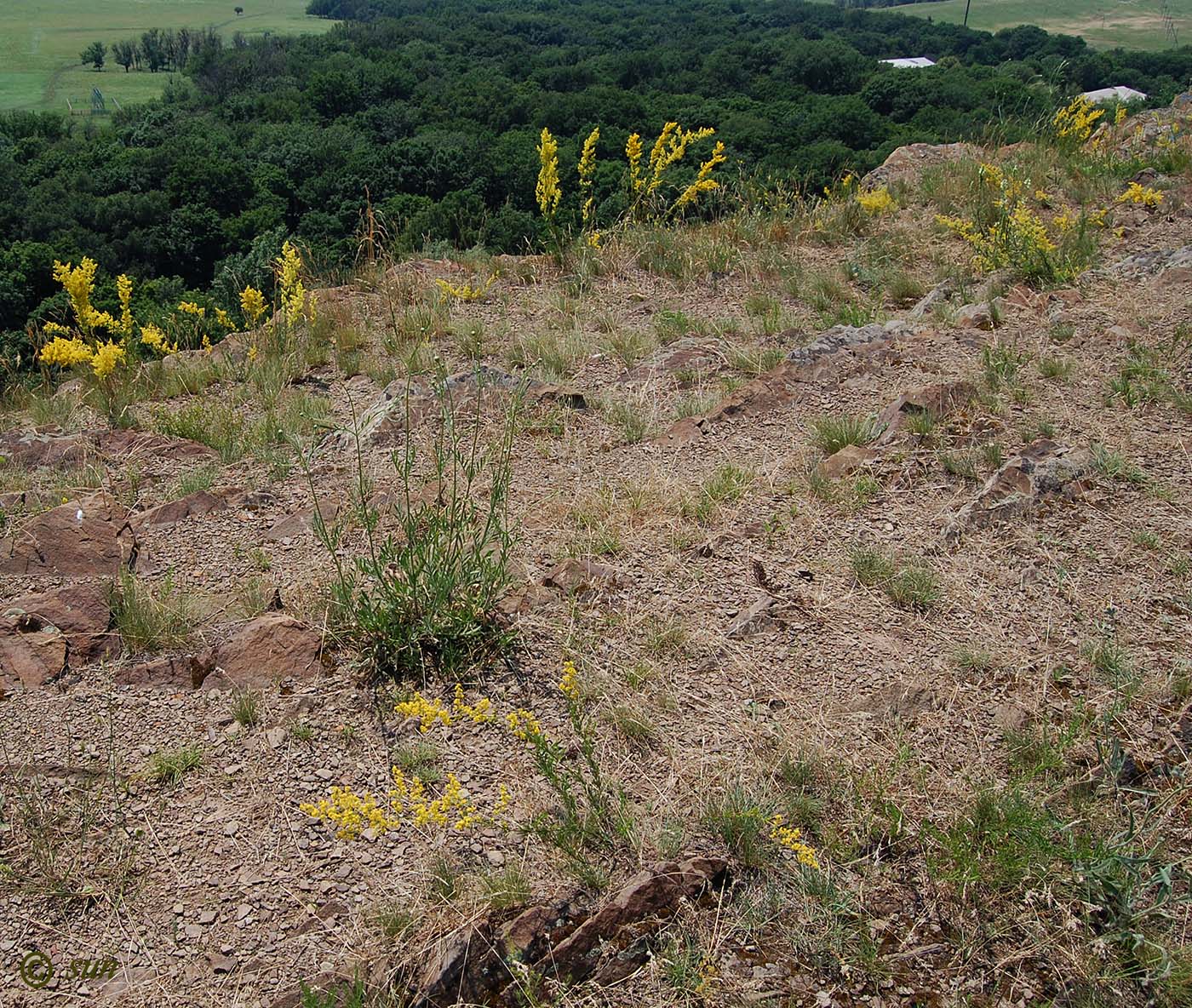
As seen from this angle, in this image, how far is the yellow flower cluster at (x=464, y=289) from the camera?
5.45m

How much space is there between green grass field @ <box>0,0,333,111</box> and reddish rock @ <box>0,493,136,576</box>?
2297cm

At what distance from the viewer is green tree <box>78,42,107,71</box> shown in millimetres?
26859

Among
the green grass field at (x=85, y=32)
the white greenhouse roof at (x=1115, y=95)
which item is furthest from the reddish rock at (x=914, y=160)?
the green grass field at (x=85, y=32)

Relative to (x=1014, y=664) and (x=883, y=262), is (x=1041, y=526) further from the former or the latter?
(x=883, y=262)

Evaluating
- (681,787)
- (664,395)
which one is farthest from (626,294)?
(681,787)

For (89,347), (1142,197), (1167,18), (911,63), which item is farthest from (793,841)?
(911,63)

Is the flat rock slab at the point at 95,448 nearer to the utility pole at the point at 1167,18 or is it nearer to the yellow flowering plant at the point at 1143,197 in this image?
the yellow flowering plant at the point at 1143,197

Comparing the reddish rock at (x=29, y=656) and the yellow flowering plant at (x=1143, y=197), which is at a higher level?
the yellow flowering plant at (x=1143, y=197)

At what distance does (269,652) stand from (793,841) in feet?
5.29

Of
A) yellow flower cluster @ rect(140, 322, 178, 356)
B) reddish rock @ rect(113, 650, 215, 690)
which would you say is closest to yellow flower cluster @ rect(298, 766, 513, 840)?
reddish rock @ rect(113, 650, 215, 690)

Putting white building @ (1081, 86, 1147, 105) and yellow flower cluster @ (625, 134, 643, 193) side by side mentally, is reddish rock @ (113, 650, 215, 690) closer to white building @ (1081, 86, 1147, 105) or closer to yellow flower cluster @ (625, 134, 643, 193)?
yellow flower cluster @ (625, 134, 643, 193)

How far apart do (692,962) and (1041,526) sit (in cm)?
215

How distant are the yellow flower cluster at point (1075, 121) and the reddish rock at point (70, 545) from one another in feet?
26.1

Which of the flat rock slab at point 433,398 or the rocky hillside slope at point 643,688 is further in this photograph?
the flat rock slab at point 433,398
